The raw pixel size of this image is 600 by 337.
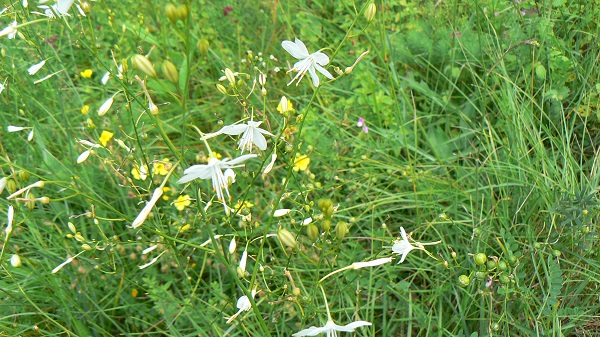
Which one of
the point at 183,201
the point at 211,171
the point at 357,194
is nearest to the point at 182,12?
the point at 211,171

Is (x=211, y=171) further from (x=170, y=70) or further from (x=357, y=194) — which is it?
(x=357, y=194)

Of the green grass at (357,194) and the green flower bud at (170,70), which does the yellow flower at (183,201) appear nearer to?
the green grass at (357,194)

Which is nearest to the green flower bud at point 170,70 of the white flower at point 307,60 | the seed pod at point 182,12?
the seed pod at point 182,12

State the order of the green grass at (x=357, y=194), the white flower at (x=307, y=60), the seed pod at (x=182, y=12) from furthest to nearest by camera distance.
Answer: the green grass at (x=357, y=194) < the white flower at (x=307, y=60) < the seed pod at (x=182, y=12)

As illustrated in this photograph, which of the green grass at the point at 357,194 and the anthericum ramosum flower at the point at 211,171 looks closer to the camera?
the anthericum ramosum flower at the point at 211,171

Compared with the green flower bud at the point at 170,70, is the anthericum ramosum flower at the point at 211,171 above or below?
below

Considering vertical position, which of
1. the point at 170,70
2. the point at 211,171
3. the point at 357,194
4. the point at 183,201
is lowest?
the point at 357,194

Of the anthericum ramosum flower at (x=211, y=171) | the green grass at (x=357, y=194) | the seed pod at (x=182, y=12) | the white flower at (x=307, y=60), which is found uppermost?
the seed pod at (x=182, y=12)

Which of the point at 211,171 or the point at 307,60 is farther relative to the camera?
the point at 307,60
